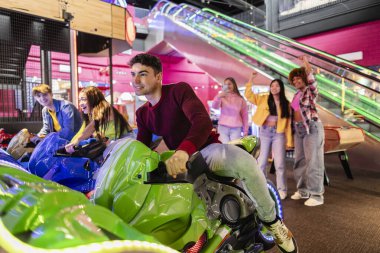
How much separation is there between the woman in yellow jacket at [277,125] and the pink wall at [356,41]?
7.27m

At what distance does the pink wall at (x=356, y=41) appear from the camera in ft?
31.1

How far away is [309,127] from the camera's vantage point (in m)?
3.65

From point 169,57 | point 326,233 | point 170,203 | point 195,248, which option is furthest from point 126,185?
point 169,57

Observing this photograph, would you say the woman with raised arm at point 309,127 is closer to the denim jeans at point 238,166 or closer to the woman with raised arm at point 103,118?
the woman with raised arm at point 103,118

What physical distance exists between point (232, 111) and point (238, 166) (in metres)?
3.17

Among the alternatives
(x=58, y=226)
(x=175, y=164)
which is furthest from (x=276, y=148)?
(x=58, y=226)

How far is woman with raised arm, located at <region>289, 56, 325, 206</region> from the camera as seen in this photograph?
360 cm

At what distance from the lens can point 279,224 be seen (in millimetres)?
1775

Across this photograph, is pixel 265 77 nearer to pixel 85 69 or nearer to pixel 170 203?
pixel 170 203

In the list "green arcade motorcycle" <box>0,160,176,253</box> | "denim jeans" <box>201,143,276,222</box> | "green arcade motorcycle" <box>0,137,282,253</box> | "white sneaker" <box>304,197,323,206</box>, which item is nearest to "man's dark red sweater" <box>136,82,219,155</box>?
"denim jeans" <box>201,143,276,222</box>

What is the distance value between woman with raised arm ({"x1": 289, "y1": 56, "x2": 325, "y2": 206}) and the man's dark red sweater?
7.17ft

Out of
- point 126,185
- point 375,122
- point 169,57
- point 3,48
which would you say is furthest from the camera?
point 169,57

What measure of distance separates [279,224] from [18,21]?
16.1ft

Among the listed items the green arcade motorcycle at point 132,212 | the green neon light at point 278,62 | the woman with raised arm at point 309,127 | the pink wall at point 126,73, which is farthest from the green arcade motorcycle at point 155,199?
the pink wall at point 126,73
